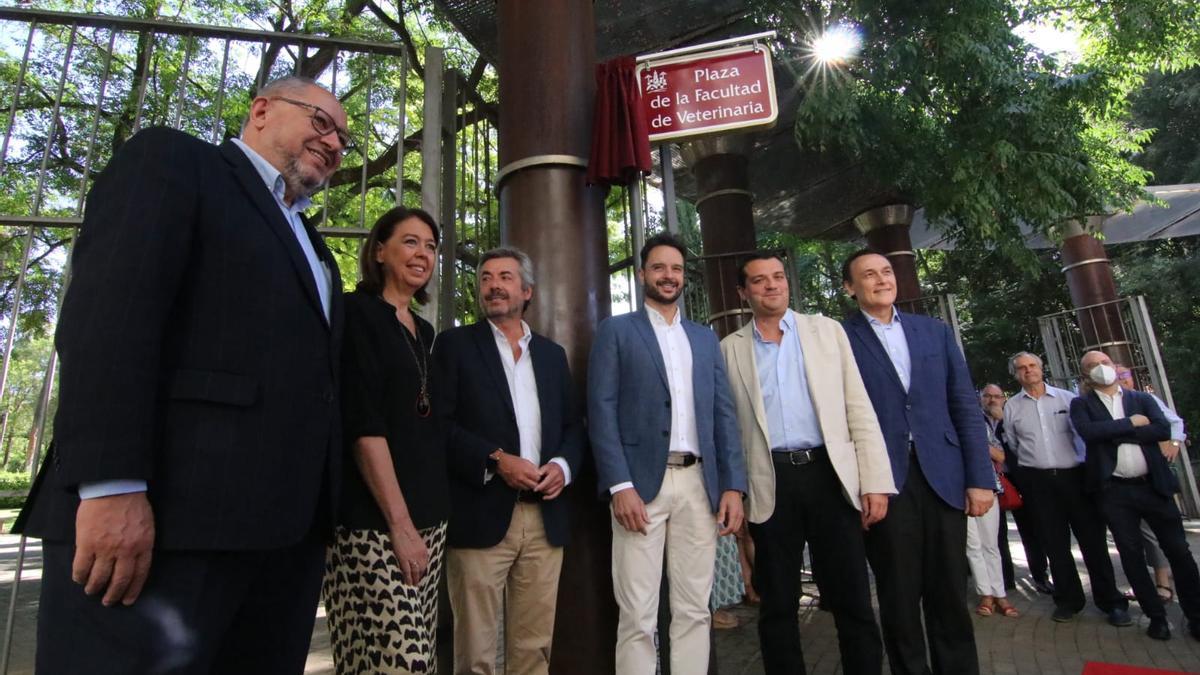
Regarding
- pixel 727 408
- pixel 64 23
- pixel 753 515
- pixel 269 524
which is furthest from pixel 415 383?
pixel 64 23

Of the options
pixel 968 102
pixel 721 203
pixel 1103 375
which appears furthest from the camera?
pixel 721 203

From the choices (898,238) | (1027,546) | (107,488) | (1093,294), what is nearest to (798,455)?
(107,488)

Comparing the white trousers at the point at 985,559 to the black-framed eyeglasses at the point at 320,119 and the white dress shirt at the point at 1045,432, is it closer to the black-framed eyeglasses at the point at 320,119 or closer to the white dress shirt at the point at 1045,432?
the white dress shirt at the point at 1045,432

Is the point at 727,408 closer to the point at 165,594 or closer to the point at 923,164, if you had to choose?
Answer: the point at 165,594

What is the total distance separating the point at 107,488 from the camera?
1.19m

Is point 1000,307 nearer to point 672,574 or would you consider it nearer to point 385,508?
point 672,574

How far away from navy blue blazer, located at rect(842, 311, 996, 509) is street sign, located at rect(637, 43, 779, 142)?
1269 millimetres

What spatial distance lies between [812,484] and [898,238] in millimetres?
6235

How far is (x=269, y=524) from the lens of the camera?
1.41m

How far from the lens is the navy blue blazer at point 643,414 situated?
2.71 meters

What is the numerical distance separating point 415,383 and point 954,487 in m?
2.51

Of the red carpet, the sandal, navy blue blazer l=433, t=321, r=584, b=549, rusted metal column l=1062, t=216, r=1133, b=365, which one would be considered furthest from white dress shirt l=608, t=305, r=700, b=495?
rusted metal column l=1062, t=216, r=1133, b=365

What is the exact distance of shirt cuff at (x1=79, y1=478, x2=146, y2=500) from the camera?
46.3 inches

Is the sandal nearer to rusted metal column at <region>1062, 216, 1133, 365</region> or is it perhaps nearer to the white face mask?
the white face mask
